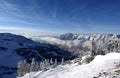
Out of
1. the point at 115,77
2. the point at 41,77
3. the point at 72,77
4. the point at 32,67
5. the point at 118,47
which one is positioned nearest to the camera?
the point at 115,77

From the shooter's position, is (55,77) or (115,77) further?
(55,77)

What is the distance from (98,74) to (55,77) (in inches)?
672

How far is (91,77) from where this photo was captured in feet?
195

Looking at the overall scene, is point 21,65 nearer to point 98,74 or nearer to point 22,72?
point 22,72

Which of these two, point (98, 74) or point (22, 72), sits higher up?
point (98, 74)

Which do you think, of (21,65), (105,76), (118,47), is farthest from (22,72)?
(105,76)

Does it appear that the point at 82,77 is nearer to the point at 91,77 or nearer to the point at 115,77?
the point at 91,77

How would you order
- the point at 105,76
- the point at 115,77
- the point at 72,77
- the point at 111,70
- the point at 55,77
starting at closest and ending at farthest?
the point at 115,77 < the point at 105,76 < the point at 111,70 < the point at 72,77 < the point at 55,77

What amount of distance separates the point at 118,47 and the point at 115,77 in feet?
239

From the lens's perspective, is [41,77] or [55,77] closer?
[55,77]

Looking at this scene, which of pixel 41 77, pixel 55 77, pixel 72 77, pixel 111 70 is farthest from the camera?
pixel 41 77

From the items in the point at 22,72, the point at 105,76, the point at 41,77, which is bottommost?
the point at 22,72

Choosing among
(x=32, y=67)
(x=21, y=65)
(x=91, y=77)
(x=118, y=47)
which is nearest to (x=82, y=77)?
(x=91, y=77)

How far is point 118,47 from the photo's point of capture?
4729 inches
